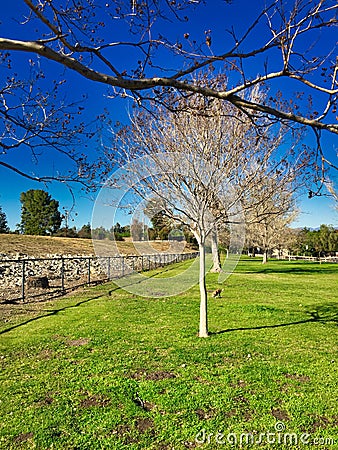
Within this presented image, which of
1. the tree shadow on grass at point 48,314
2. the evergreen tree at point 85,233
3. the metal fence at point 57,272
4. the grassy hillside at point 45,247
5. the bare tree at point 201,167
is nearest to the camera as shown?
the bare tree at point 201,167

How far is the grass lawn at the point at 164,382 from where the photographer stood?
325 centimetres

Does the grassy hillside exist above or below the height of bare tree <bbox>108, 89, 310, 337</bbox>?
below

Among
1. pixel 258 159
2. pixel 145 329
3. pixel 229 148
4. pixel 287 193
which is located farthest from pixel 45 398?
pixel 287 193

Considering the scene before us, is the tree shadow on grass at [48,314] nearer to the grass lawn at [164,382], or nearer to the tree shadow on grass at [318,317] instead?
the grass lawn at [164,382]

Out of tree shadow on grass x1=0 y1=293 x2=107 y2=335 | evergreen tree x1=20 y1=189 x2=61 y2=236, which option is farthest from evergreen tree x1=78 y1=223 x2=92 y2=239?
tree shadow on grass x1=0 y1=293 x2=107 y2=335

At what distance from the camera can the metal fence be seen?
1209 cm

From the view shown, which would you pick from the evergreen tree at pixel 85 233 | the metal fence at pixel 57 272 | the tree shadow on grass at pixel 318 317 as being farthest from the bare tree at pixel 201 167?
the evergreen tree at pixel 85 233

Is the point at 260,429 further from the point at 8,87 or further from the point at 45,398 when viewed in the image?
the point at 8,87

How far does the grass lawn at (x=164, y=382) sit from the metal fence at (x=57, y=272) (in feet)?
12.2

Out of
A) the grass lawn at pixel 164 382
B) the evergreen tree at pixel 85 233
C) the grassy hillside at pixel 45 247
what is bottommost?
the grass lawn at pixel 164 382

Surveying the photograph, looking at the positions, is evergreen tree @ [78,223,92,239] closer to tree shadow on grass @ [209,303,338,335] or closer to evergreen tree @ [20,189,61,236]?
evergreen tree @ [20,189,61,236]

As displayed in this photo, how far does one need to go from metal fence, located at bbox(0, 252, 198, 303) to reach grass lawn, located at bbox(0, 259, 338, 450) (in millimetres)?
3734

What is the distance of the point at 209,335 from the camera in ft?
22.4

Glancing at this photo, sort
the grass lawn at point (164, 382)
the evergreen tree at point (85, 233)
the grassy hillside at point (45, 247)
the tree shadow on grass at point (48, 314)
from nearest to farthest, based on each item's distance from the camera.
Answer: the grass lawn at point (164, 382) < the tree shadow on grass at point (48, 314) < the grassy hillside at point (45, 247) < the evergreen tree at point (85, 233)
